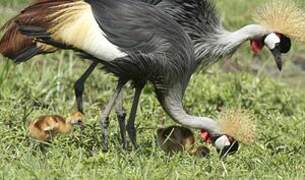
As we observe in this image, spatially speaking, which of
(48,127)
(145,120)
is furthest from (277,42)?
(48,127)

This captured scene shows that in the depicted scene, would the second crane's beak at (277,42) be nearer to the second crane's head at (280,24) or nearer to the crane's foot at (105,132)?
the second crane's head at (280,24)

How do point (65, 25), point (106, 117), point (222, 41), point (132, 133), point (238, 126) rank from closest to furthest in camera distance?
point (65, 25)
point (238, 126)
point (106, 117)
point (132, 133)
point (222, 41)

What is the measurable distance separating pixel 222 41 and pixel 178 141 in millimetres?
743

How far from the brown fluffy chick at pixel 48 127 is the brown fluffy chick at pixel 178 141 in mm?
576

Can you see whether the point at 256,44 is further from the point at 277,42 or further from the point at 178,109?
A: the point at 178,109

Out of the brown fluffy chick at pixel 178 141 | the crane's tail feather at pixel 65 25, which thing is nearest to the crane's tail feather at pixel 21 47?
the crane's tail feather at pixel 65 25

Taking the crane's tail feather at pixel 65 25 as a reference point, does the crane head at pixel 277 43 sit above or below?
below

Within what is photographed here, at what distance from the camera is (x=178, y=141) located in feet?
21.1

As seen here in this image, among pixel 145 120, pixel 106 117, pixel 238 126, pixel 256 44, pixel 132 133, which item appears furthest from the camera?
pixel 145 120

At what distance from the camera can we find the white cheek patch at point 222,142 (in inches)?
245

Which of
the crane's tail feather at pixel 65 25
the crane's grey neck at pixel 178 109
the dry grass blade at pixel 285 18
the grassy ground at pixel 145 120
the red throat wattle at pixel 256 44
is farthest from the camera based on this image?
the red throat wattle at pixel 256 44

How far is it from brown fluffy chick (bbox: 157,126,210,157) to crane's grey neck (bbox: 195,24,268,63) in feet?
1.63

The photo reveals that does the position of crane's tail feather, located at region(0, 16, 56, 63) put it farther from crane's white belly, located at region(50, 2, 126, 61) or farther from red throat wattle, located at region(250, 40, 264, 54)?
red throat wattle, located at region(250, 40, 264, 54)

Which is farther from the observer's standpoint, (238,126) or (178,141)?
(178,141)
